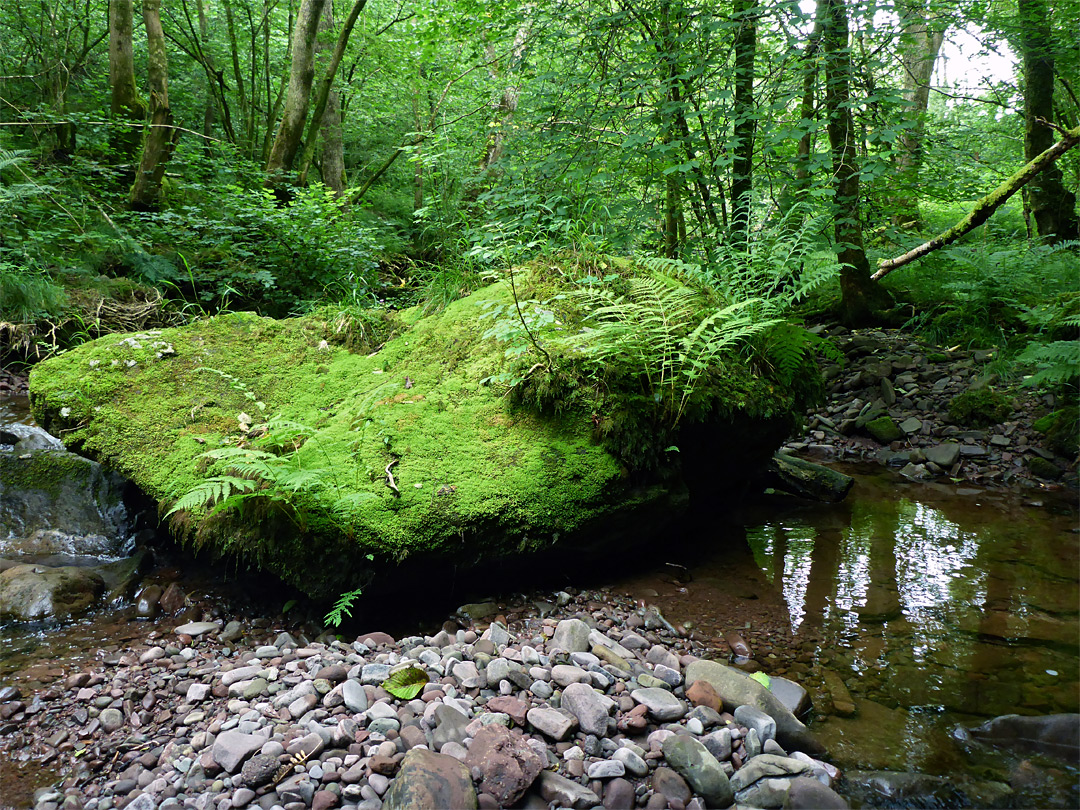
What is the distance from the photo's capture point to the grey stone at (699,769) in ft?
6.32

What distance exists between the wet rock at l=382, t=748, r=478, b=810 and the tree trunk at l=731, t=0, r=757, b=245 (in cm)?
447

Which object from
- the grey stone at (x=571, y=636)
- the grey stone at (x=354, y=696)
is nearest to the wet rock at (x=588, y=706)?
the grey stone at (x=571, y=636)

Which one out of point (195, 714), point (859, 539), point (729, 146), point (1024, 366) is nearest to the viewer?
point (195, 714)

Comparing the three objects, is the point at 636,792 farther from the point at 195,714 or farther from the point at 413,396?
the point at 413,396

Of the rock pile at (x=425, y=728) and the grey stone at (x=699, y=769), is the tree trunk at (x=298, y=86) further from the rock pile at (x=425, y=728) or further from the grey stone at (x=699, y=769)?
the grey stone at (x=699, y=769)

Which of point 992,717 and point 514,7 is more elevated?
point 514,7

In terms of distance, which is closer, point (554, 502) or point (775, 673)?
point (775, 673)

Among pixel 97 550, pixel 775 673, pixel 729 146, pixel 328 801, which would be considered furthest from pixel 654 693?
pixel 729 146

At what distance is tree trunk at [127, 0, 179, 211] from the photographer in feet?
28.7

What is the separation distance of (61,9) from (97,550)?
14.5 meters

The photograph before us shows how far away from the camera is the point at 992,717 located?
91.4 inches

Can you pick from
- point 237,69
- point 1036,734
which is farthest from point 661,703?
point 237,69

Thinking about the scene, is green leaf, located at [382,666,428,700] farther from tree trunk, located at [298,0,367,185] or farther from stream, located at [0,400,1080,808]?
tree trunk, located at [298,0,367,185]

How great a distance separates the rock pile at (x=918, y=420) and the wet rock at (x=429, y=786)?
5.39 m
